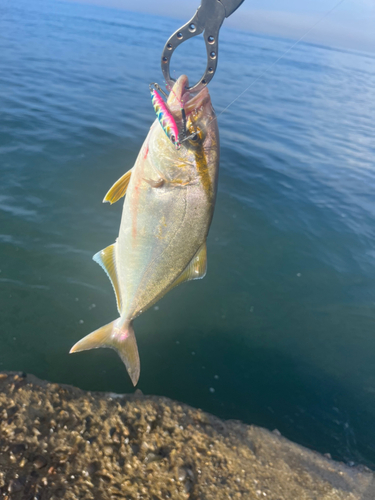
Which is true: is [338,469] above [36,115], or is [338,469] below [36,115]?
below

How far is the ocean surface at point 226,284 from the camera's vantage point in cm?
400

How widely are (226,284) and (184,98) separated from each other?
3566 millimetres

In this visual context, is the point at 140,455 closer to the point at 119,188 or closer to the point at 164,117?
the point at 119,188

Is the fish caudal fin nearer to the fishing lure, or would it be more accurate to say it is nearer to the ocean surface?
Result: the ocean surface

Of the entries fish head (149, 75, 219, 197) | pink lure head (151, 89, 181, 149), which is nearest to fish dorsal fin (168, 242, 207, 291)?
fish head (149, 75, 219, 197)

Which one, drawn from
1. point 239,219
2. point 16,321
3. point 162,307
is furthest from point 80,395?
point 239,219

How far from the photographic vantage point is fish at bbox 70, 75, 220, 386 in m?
2.37

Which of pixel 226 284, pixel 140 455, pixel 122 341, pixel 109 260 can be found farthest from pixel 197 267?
pixel 226 284

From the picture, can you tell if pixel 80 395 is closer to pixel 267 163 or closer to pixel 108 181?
pixel 108 181

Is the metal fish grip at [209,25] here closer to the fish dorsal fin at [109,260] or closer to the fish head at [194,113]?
the fish head at [194,113]

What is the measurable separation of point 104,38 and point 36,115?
2615 centimetres

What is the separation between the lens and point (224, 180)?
28.8ft

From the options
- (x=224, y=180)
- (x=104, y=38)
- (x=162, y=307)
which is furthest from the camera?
(x=104, y=38)

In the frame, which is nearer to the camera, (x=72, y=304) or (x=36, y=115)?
(x=72, y=304)
